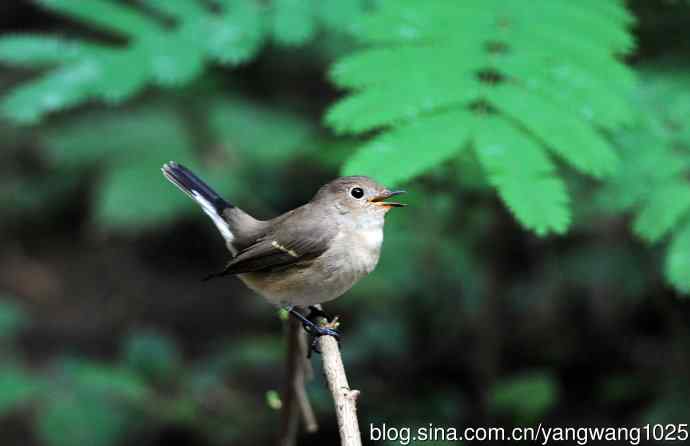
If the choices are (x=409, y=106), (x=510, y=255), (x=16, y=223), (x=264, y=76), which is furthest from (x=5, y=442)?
(x=409, y=106)

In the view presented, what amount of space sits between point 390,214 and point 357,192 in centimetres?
159

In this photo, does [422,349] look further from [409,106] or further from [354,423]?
[354,423]

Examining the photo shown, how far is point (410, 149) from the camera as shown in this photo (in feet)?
10.1

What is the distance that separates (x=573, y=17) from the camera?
375 cm

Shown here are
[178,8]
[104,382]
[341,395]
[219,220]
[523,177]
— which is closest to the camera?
[341,395]

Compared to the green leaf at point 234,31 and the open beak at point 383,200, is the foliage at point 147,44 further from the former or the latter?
the open beak at point 383,200

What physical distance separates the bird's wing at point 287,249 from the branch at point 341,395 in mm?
501

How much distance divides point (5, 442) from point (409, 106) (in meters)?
4.94

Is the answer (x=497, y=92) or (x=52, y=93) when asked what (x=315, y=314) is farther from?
(x=52, y=93)

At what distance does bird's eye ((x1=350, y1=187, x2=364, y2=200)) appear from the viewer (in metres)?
3.40

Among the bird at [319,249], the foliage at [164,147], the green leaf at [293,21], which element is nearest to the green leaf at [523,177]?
the bird at [319,249]

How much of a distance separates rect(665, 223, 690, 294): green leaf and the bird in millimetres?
1145

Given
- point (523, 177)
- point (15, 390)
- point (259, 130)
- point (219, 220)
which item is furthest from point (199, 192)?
point (259, 130)

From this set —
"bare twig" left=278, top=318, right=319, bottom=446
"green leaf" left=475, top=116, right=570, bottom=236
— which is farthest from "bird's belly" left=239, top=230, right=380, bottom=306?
"green leaf" left=475, top=116, right=570, bottom=236
